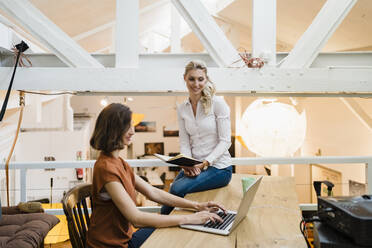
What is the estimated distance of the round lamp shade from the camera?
2.92 metres

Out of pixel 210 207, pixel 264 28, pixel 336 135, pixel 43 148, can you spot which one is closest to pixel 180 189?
pixel 210 207

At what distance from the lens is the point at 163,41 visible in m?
9.42

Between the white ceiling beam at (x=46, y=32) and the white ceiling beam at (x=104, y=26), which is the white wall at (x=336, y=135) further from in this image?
the white ceiling beam at (x=46, y=32)

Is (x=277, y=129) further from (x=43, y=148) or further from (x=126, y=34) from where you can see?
(x=43, y=148)

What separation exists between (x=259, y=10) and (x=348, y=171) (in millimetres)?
3513

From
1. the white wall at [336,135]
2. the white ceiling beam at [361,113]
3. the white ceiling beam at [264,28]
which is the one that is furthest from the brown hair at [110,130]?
the white wall at [336,135]

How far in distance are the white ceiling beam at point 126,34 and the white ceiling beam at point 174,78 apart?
7cm

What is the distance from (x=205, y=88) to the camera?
1.94 metres

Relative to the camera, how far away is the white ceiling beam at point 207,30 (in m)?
1.96

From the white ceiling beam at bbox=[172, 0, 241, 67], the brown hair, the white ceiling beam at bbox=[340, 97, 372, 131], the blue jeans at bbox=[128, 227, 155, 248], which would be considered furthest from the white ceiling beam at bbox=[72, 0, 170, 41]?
the blue jeans at bbox=[128, 227, 155, 248]

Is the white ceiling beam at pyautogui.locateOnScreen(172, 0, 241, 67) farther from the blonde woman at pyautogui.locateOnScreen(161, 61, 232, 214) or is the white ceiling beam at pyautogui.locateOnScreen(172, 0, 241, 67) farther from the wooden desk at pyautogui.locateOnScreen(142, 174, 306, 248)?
the wooden desk at pyautogui.locateOnScreen(142, 174, 306, 248)

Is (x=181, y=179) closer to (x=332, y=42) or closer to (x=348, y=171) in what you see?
(x=332, y=42)

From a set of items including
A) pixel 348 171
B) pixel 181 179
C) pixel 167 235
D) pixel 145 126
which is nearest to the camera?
pixel 167 235

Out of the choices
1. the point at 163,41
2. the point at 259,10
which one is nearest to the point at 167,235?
the point at 259,10
